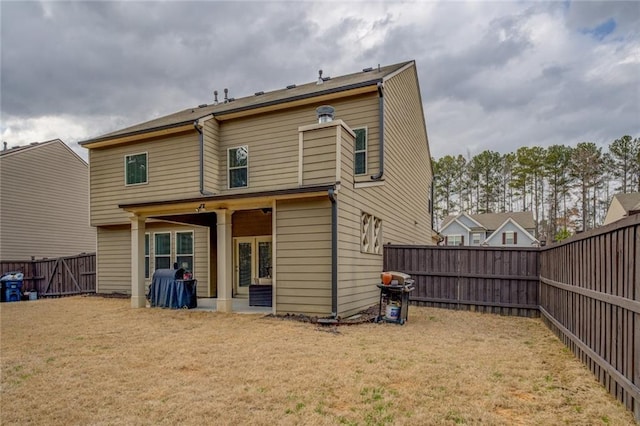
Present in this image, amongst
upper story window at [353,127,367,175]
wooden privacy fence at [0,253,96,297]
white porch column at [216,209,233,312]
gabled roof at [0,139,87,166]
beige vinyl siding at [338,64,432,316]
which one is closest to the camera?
beige vinyl siding at [338,64,432,316]

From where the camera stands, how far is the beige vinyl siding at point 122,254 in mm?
11430

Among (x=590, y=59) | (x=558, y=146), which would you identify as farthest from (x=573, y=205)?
(x=590, y=59)

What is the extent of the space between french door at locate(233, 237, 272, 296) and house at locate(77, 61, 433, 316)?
3cm

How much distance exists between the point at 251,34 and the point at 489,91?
1557cm

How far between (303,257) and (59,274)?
436 inches

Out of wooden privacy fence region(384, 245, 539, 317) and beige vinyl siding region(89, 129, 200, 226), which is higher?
beige vinyl siding region(89, 129, 200, 226)

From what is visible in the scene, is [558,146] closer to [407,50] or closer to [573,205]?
[573,205]

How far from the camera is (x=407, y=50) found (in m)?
15.6

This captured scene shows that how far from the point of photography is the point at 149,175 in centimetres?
1175

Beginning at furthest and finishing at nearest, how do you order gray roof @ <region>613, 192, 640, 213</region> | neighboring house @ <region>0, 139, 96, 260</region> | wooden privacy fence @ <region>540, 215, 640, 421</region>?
1. gray roof @ <region>613, 192, 640, 213</region>
2. neighboring house @ <region>0, 139, 96, 260</region>
3. wooden privacy fence @ <region>540, 215, 640, 421</region>

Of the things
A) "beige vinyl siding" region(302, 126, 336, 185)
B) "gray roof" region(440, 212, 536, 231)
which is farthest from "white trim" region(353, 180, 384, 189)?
"gray roof" region(440, 212, 536, 231)

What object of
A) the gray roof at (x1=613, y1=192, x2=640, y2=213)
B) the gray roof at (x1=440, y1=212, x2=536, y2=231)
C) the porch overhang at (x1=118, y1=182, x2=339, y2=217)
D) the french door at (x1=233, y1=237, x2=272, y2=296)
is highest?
the gray roof at (x1=613, y1=192, x2=640, y2=213)

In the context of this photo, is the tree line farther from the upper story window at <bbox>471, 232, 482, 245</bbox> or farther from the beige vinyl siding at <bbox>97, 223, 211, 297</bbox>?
the beige vinyl siding at <bbox>97, 223, 211, 297</bbox>

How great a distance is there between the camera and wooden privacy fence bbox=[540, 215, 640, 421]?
2.91 m
